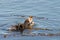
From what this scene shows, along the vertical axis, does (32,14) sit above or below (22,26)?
above

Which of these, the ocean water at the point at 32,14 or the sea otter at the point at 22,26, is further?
the sea otter at the point at 22,26

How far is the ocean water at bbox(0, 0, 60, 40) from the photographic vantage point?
49.5 ft

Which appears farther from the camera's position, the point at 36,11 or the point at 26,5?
the point at 26,5

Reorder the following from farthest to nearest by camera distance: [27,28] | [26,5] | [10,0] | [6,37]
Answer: [10,0] < [26,5] < [27,28] < [6,37]

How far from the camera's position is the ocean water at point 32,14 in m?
15.1

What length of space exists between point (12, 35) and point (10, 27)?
141 centimetres

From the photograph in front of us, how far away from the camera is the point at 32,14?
18.9 metres

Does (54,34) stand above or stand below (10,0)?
below

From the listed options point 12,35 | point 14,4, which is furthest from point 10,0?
point 12,35

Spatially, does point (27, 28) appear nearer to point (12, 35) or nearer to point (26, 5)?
point (12, 35)

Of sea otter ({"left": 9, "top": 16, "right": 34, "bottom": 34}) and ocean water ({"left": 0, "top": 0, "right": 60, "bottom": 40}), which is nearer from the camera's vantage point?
ocean water ({"left": 0, "top": 0, "right": 60, "bottom": 40})

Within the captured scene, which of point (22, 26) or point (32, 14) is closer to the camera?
point (22, 26)

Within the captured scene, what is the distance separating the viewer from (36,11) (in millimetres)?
19547

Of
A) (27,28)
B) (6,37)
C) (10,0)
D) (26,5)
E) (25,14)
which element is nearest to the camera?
(6,37)
